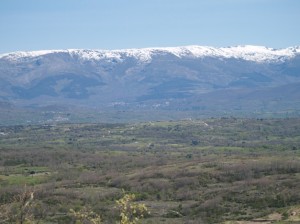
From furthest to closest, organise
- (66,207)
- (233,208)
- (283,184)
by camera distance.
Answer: (283,184) → (66,207) → (233,208)

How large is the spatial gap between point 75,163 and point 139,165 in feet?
71.2

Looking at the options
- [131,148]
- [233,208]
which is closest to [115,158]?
[131,148]

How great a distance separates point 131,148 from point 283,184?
349ft

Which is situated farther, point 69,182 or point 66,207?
point 69,182

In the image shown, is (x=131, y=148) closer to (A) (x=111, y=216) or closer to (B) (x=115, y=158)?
(B) (x=115, y=158)

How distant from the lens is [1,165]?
15738 cm

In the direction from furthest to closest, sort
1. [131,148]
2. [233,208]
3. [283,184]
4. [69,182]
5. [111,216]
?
[131,148] → [69,182] → [283,184] → [233,208] → [111,216]

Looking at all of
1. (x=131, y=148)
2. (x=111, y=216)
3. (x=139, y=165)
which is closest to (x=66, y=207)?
(x=111, y=216)

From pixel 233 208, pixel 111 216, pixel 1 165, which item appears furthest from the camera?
pixel 1 165

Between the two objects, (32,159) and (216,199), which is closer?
(216,199)

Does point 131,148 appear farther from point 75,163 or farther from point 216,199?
point 216,199

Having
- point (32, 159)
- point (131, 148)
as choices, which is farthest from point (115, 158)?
point (131, 148)

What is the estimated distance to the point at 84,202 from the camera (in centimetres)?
9712

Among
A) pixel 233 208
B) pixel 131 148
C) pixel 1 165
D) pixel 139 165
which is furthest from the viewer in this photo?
pixel 131 148
